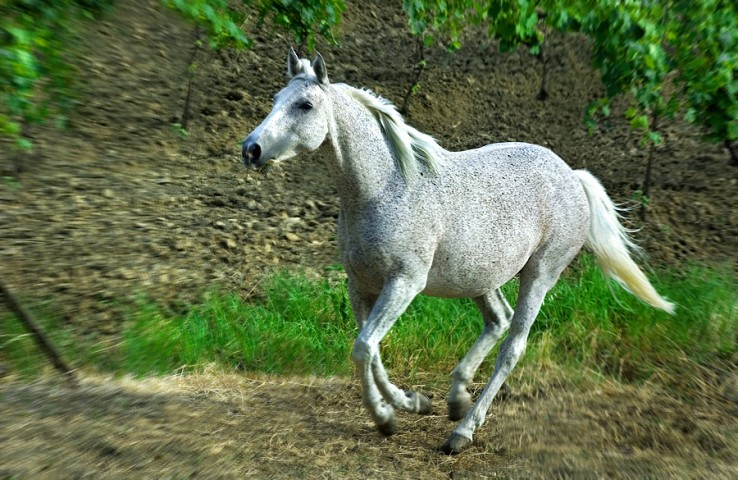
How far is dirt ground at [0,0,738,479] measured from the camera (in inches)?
138

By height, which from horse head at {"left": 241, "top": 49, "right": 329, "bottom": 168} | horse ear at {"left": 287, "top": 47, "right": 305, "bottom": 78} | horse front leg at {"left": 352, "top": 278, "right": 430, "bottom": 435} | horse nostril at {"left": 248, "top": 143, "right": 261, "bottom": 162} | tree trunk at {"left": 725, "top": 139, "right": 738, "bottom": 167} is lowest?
horse front leg at {"left": 352, "top": 278, "right": 430, "bottom": 435}

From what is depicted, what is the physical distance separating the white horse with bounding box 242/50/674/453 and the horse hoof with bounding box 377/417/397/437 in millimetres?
11

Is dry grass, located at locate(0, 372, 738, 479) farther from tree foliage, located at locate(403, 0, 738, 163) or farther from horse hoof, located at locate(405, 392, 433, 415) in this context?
tree foliage, located at locate(403, 0, 738, 163)

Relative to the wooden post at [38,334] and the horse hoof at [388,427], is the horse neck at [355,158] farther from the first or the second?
the wooden post at [38,334]

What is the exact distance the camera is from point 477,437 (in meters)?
4.04

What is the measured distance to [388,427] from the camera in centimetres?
381

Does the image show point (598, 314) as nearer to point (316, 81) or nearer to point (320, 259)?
point (320, 259)

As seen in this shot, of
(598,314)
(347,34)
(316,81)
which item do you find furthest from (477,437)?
(347,34)

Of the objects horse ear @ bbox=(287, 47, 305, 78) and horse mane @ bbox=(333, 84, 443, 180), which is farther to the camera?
horse mane @ bbox=(333, 84, 443, 180)

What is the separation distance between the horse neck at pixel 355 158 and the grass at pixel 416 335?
1.91 m

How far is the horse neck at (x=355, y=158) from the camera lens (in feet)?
11.3

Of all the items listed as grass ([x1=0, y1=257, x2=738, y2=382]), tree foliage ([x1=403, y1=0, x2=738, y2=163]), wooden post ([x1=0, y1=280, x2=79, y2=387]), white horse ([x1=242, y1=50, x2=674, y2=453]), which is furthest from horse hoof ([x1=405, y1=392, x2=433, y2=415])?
tree foliage ([x1=403, y1=0, x2=738, y2=163])

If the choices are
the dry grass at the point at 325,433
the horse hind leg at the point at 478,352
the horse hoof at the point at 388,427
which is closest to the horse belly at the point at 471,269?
the horse hind leg at the point at 478,352

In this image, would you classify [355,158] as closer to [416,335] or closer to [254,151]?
[254,151]
